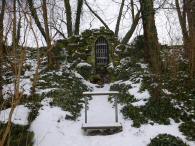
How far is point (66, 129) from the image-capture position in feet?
35.0

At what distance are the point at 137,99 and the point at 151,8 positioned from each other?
3464mm

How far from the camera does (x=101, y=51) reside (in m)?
18.2

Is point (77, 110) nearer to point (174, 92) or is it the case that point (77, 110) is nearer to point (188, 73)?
point (174, 92)

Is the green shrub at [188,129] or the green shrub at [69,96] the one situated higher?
the green shrub at [69,96]

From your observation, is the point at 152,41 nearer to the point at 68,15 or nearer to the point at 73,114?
the point at 73,114

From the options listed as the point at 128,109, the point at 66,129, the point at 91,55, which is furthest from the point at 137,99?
the point at 91,55

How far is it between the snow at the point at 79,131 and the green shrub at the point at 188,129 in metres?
0.16

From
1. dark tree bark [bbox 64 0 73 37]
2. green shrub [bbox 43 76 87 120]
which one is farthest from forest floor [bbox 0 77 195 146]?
dark tree bark [bbox 64 0 73 37]

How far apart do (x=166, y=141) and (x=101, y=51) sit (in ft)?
31.9

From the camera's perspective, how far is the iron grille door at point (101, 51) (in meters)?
18.0

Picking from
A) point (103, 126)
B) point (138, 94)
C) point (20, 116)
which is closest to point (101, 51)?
point (138, 94)

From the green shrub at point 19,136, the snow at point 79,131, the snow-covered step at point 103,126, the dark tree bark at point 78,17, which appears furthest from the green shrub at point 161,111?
the dark tree bark at point 78,17

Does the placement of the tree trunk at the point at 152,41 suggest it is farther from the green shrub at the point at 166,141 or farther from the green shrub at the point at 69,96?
the green shrub at the point at 69,96

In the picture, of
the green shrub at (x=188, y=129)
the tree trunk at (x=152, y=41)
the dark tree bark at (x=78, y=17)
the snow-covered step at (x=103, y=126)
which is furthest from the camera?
the dark tree bark at (x=78, y=17)
